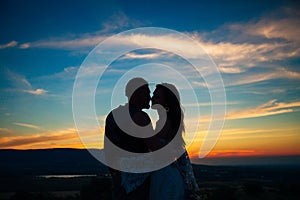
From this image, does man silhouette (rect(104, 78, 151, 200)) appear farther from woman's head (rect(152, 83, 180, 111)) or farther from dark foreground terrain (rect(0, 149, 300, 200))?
dark foreground terrain (rect(0, 149, 300, 200))

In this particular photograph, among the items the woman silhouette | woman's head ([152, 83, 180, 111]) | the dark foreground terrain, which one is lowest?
the dark foreground terrain

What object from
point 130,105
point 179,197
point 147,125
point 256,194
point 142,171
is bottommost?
point 256,194

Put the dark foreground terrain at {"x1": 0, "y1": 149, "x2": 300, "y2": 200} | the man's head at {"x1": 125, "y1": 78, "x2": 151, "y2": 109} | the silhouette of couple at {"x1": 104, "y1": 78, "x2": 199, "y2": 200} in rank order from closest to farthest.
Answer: the silhouette of couple at {"x1": 104, "y1": 78, "x2": 199, "y2": 200} → the man's head at {"x1": 125, "y1": 78, "x2": 151, "y2": 109} → the dark foreground terrain at {"x1": 0, "y1": 149, "x2": 300, "y2": 200}

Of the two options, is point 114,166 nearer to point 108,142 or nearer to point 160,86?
point 108,142

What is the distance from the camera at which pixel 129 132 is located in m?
3.04

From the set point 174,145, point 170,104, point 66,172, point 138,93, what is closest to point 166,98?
point 170,104

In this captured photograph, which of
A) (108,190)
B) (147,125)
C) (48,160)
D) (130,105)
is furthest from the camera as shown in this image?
(48,160)

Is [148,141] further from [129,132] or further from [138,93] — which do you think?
[138,93]

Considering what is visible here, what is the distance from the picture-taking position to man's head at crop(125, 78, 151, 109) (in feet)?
10.5

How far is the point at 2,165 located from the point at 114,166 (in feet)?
310

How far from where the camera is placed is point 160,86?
3.30 m

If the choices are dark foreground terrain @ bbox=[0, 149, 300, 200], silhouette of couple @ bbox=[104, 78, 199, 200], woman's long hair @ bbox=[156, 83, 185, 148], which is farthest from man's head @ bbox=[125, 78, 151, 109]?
dark foreground terrain @ bbox=[0, 149, 300, 200]

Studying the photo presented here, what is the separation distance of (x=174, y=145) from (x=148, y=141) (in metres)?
0.31

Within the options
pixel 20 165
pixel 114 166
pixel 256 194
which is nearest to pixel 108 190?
pixel 256 194
